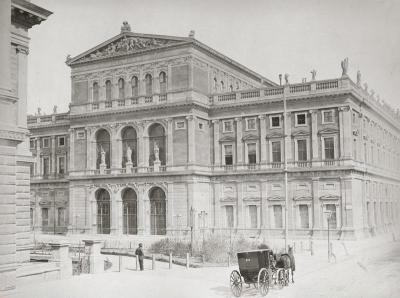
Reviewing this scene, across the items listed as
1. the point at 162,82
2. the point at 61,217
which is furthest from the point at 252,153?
the point at 61,217

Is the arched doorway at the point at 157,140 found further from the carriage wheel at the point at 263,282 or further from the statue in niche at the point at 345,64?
the carriage wheel at the point at 263,282

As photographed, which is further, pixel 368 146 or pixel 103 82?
pixel 103 82

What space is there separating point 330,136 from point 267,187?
633cm

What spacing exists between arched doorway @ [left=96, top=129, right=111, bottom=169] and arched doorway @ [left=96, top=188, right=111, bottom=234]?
2.42 meters

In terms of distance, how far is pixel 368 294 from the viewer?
1873cm

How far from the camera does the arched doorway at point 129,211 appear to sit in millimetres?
46750

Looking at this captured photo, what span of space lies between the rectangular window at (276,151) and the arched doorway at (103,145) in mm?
14703

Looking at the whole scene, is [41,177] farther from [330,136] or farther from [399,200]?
[399,200]

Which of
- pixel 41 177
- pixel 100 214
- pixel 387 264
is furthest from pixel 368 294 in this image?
pixel 41 177

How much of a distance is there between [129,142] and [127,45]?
328 inches

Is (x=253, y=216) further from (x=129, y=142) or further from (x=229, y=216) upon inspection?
(x=129, y=142)

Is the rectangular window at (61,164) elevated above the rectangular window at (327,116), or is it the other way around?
the rectangular window at (327,116)

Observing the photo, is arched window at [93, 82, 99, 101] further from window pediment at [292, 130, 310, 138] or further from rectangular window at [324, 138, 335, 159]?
rectangular window at [324, 138, 335, 159]

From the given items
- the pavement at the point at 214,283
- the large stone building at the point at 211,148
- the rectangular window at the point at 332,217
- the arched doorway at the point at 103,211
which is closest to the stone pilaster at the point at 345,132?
the large stone building at the point at 211,148
